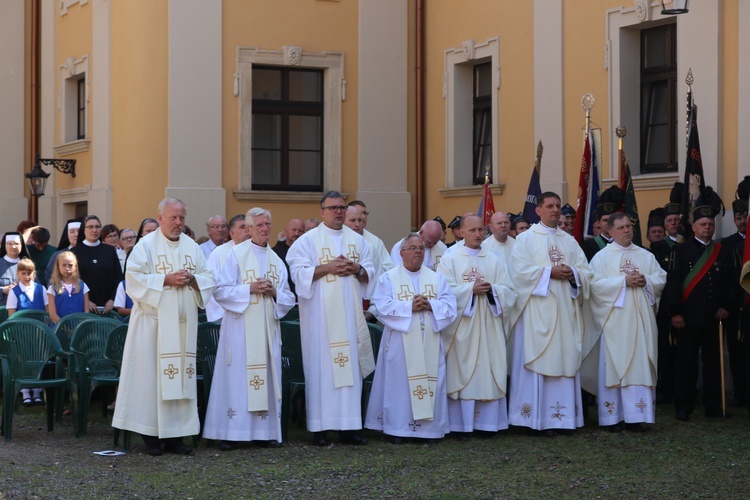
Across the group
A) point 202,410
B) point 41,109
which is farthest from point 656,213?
point 41,109

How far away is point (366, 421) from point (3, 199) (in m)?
12.6

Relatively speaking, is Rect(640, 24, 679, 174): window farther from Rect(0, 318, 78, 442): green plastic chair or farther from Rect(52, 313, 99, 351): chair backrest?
Rect(0, 318, 78, 442): green plastic chair

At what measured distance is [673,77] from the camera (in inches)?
568

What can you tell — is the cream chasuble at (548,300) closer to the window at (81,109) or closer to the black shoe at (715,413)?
the black shoe at (715,413)

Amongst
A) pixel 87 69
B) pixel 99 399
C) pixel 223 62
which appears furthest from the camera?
pixel 87 69

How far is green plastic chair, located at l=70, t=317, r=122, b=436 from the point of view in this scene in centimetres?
1003

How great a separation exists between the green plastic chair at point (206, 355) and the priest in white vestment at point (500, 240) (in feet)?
8.39

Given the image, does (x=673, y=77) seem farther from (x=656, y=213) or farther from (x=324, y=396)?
(x=324, y=396)

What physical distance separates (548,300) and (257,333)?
2525mm

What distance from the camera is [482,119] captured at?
17.5m

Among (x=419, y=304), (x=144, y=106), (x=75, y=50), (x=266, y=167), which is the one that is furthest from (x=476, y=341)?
(x=75, y=50)

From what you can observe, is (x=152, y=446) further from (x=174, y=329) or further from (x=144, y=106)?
(x=144, y=106)

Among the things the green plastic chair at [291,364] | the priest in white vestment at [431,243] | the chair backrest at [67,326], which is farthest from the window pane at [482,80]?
the chair backrest at [67,326]

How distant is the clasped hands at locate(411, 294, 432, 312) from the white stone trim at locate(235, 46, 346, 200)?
26.3ft
